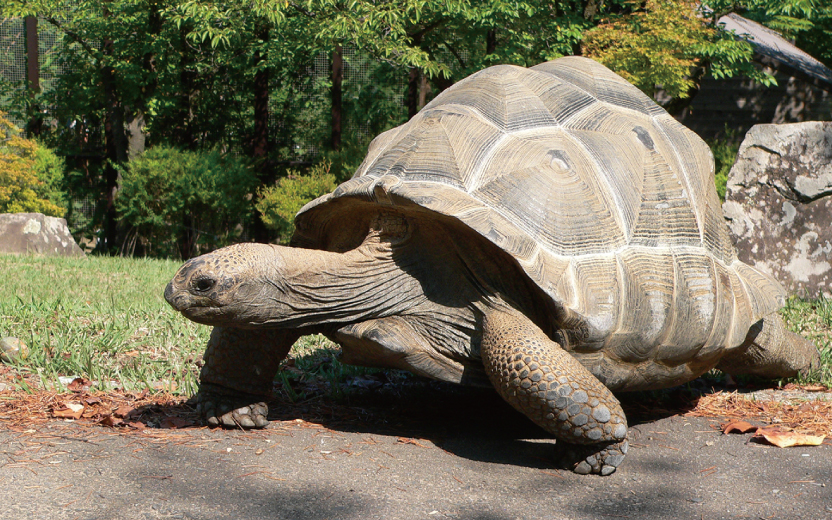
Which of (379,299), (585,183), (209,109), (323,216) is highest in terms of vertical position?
(585,183)

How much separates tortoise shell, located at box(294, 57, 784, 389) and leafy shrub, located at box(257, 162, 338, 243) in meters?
7.11

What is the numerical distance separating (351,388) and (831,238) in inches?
178

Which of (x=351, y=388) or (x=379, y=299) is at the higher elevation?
(x=379, y=299)

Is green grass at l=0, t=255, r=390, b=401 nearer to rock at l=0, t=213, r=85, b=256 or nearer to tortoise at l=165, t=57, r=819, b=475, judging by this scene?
tortoise at l=165, t=57, r=819, b=475

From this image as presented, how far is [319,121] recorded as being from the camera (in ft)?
44.0

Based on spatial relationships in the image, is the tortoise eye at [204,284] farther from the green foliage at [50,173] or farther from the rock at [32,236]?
the green foliage at [50,173]

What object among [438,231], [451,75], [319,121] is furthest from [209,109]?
[438,231]

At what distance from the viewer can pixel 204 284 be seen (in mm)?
2643

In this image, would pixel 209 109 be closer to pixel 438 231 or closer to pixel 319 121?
pixel 319 121

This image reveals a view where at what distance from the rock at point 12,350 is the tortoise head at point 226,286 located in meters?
1.93

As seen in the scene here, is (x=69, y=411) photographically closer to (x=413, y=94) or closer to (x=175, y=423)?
(x=175, y=423)

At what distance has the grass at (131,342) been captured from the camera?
3971 mm

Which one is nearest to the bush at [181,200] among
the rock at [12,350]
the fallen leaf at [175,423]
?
the rock at [12,350]

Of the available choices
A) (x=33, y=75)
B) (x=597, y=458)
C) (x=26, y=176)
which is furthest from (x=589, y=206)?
(x=33, y=75)
